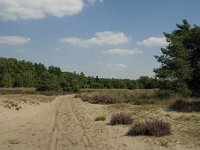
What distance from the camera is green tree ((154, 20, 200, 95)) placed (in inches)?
1551

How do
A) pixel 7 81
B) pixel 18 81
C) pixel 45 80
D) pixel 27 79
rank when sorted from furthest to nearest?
pixel 27 79
pixel 18 81
pixel 7 81
pixel 45 80

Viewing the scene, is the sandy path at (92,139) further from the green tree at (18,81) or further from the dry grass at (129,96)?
the green tree at (18,81)

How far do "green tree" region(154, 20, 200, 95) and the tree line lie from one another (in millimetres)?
69818

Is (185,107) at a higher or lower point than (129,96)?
lower

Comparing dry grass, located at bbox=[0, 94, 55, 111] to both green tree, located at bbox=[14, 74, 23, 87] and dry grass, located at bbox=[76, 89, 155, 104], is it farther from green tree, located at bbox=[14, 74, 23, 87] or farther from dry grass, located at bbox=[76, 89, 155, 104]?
green tree, located at bbox=[14, 74, 23, 87]

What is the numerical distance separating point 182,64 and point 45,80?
9182 centimetres

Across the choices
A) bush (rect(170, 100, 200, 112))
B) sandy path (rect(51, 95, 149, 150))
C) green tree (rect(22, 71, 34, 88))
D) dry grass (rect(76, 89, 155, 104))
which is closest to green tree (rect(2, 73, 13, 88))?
green tree (rect(22, 71, 34, 88))

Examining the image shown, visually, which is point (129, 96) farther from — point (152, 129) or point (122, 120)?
point (152, 129)

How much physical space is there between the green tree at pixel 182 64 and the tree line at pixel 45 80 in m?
69.8

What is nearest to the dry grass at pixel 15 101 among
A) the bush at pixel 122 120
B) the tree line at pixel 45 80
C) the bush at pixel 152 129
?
the bush at pixel 122 120

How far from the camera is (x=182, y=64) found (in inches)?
1544

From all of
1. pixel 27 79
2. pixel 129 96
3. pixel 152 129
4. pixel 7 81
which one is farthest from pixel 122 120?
pixel 27 79

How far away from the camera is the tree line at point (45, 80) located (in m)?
130

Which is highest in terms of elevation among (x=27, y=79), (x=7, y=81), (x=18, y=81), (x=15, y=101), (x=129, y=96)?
(x=27, y=79)
